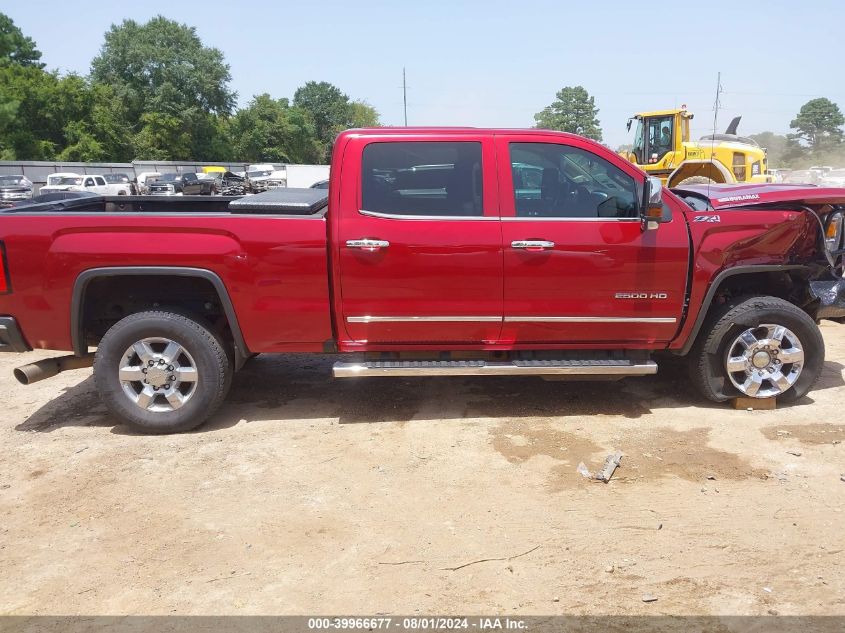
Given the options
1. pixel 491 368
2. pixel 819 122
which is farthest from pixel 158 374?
pixel 819 122

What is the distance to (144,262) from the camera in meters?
4.37

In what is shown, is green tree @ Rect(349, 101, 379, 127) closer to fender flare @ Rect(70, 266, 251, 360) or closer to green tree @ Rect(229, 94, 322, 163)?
green tree @ Rect(229, 94, 322, 163)

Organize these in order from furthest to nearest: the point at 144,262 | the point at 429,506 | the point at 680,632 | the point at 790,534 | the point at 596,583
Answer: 1. the point at 144,262
2. the point at 429,506
3. the point at 790,534
4. the point at 596,583
5. the point at 680,632

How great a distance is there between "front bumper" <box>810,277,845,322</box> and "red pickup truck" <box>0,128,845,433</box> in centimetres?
20

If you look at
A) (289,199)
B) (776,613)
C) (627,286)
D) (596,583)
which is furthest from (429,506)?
(289,199)

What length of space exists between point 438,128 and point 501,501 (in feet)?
8.33

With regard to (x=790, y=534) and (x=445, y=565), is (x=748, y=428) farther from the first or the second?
(x=445, y=565)

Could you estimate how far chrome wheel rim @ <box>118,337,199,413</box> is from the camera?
451 cm

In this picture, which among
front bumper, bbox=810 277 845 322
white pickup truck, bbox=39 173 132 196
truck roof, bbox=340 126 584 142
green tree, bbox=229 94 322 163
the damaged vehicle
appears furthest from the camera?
green tree, bbox=229 94 322 163

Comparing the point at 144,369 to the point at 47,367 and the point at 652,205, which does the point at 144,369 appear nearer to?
the point at 47,367

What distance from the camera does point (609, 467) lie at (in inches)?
156

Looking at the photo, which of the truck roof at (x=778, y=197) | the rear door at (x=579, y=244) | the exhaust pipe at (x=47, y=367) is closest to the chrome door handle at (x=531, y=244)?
the rear door at (x=579, y=244)

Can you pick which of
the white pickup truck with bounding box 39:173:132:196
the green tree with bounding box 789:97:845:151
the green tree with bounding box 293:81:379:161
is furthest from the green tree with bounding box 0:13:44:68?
the green tree with bounding box 789:97:845:151

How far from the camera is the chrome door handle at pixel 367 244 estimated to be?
4359mm
